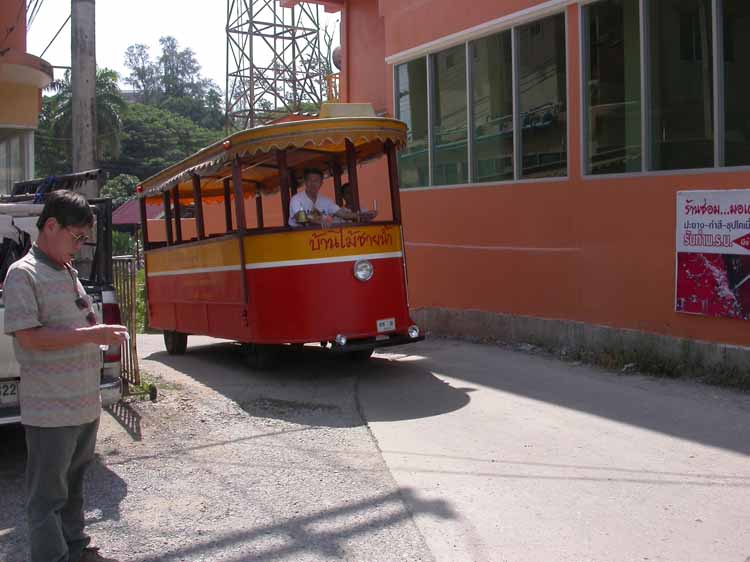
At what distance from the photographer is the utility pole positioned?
7.94 meters

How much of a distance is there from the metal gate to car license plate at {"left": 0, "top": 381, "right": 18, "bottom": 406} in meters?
2.43

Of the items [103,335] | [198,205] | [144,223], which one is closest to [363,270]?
[198,205]

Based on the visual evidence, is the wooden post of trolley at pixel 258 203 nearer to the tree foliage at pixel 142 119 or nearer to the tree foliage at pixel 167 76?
the tree foliage at pixel 142 119

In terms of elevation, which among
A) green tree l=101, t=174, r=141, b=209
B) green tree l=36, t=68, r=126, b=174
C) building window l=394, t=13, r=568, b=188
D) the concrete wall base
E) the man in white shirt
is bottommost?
the concrete wall base

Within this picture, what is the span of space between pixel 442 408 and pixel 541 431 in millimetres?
1093

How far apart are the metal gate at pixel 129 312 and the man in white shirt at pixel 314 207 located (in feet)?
5.43

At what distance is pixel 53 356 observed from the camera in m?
3.75

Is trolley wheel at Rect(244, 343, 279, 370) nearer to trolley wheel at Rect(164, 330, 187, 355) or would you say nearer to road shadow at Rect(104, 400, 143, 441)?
road shadow at Rect(104, 400, 143, 441)

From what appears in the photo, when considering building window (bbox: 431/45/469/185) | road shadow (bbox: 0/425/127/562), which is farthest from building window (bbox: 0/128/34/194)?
road shadow (bbox: 0/425/127/562)

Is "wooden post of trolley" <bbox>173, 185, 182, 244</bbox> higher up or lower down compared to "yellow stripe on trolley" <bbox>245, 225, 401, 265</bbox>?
higher up

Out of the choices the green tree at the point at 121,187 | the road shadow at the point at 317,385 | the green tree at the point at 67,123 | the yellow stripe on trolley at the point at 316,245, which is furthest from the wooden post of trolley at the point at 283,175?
the green tree at the point at 121,187

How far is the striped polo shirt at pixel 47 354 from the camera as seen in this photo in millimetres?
3678

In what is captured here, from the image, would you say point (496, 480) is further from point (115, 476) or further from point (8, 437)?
point (8, 437)

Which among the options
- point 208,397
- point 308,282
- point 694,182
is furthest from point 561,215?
point 208,397
